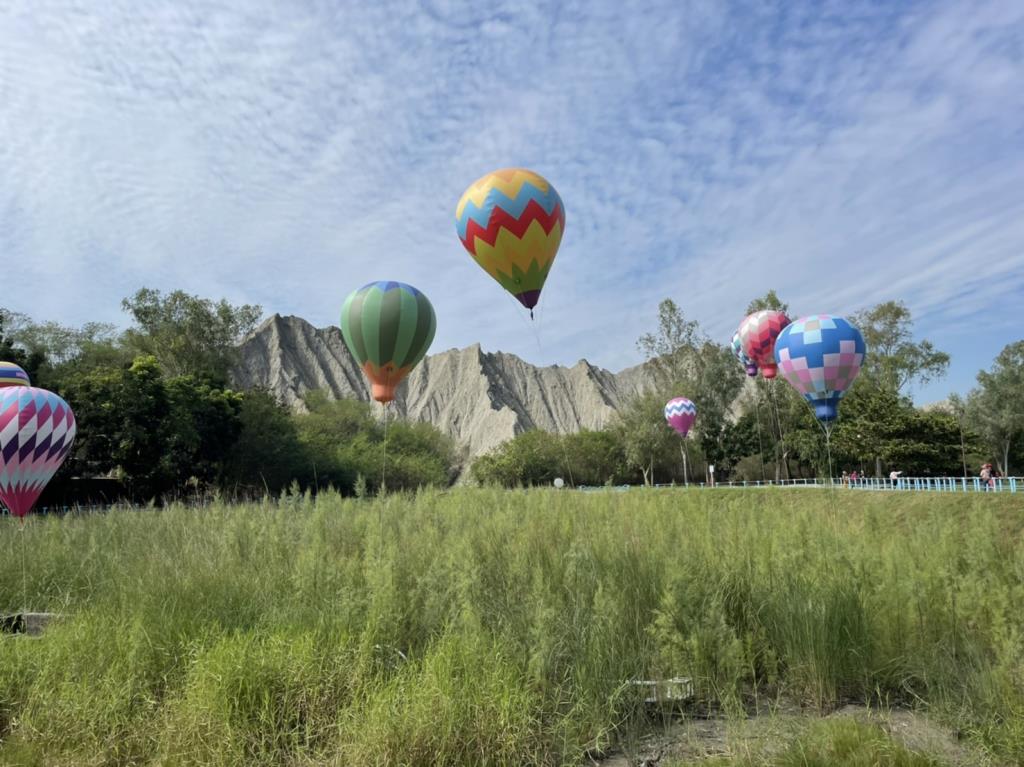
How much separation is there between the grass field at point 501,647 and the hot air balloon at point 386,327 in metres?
8.38

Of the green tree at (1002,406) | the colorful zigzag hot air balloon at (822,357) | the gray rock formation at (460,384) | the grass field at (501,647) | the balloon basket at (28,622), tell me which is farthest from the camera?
the gray rock formation at (460,384)

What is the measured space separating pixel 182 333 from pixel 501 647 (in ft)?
182

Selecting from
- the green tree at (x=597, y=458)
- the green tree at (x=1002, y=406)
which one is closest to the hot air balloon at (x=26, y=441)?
the green tree at (x=597, y=458)

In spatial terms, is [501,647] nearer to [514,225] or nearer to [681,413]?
[514,225]

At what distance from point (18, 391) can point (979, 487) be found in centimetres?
2786

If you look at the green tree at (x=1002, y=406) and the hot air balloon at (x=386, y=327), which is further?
the green tree at (x=1002, y=406)

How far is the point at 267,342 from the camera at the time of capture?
97875 millimetres

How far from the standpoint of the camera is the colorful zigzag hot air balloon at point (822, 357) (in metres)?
19.3

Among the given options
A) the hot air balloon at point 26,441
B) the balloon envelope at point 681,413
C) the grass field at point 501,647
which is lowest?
the grass field at point 501,647

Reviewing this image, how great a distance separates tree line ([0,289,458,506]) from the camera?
1221 inches

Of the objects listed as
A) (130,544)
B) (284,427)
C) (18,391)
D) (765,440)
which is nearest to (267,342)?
(284,427)

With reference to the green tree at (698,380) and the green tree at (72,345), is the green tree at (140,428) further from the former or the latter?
the green tree at (698,380)

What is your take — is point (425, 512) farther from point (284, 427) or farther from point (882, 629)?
point (284, 427)

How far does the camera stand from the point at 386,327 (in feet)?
46.5
